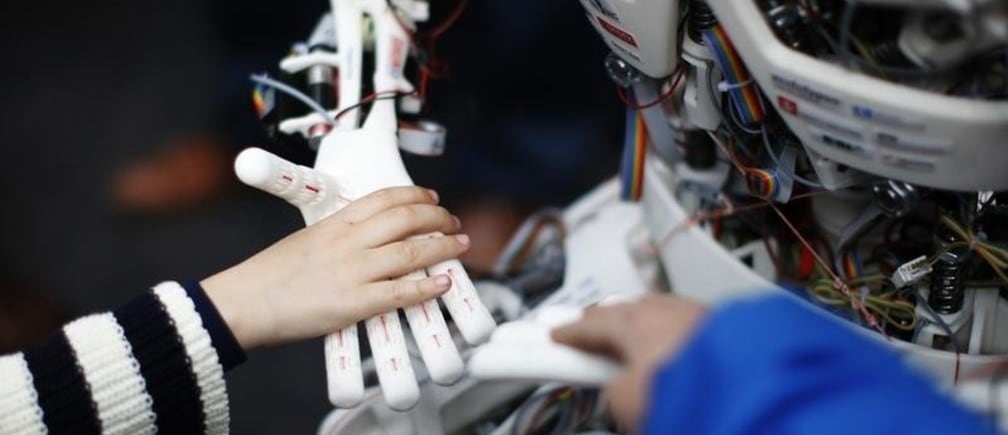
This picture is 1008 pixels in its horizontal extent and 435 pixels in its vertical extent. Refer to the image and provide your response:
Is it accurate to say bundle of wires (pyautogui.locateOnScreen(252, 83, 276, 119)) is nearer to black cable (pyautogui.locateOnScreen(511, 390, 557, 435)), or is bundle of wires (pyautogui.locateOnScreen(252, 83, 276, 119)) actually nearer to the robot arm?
the robot arm

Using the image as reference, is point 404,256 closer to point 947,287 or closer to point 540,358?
point 540,358

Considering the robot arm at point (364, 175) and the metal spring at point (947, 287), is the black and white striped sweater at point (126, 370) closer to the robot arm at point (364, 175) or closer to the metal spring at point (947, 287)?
the robot arm at point (364, 175)

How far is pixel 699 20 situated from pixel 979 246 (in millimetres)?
311

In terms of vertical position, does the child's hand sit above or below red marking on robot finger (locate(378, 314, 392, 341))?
above

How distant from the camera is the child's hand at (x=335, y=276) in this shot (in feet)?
2.54

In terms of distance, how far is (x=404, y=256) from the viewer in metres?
0.79

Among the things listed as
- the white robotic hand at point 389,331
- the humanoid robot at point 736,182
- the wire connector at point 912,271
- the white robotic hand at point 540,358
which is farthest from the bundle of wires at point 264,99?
the wire connector at point 912,271

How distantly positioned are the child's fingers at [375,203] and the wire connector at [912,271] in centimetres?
44

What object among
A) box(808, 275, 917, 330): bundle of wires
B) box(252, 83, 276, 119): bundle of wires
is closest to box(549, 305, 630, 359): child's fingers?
box(808, 275, 917, 330): bundle of wires

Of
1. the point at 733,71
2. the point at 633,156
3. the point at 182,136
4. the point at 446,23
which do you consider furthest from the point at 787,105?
the point at 182,136

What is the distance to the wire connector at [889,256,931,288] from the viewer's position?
0.81m

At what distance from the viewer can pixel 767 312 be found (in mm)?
509

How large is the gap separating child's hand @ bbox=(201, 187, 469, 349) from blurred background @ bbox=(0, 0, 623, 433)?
22.3 inches

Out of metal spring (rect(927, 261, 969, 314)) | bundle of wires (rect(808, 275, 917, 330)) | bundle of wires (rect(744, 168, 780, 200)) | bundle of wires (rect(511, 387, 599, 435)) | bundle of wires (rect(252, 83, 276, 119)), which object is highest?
bundle of wires (rect(252, 83, 276, 119))
